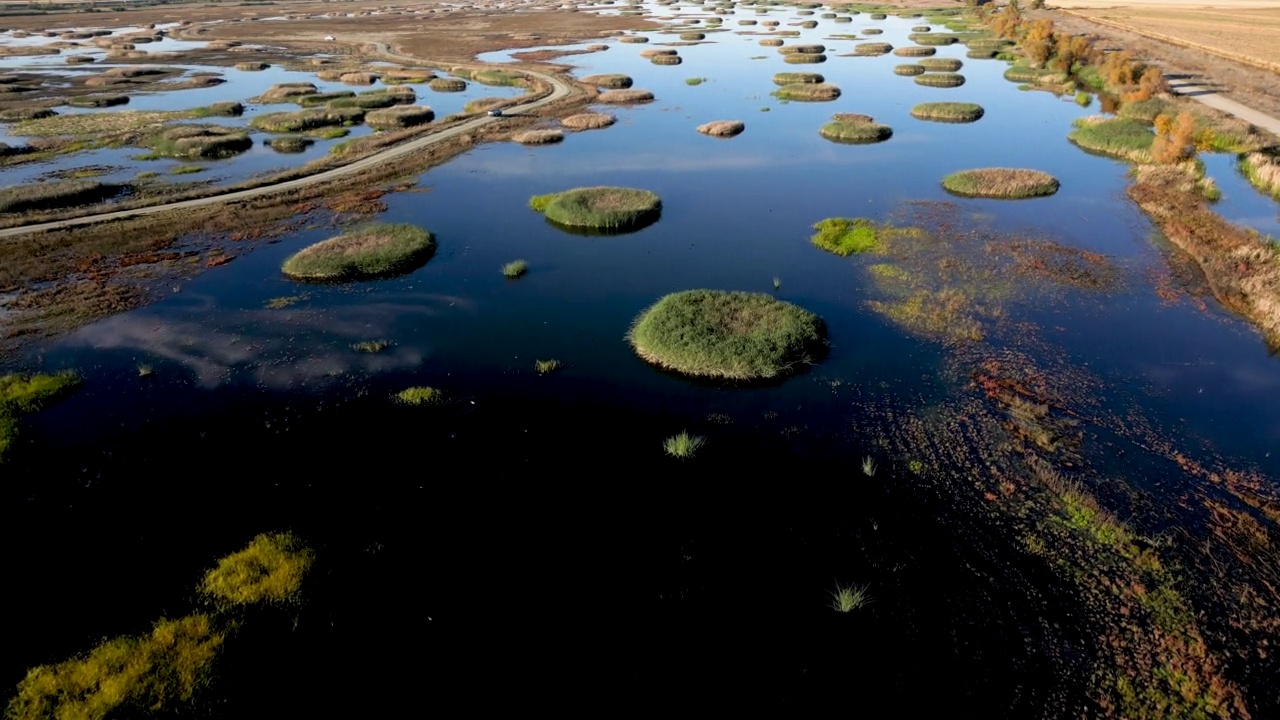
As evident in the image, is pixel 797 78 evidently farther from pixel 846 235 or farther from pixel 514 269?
pixel 514 269

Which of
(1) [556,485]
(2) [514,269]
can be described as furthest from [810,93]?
(1) [556,485]

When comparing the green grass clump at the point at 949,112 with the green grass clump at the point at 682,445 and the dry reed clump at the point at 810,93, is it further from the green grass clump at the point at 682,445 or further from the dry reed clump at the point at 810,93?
the green grass clump at the point at 682,445

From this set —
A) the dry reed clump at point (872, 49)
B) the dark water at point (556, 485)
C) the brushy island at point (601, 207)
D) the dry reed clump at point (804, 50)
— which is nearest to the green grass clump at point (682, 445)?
the dark water at point (556, 485)

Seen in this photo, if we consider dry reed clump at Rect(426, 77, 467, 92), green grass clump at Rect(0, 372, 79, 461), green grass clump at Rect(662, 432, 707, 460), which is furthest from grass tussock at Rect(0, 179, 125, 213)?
green grass clump at Rect(662, 432, 707, 460)

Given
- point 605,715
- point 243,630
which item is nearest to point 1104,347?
point 605,715

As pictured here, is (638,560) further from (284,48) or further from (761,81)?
(284,48)

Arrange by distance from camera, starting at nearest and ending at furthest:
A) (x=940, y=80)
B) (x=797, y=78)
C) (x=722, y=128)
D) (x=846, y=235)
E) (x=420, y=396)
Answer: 1. (x=420, y=396)
2. (x=846, y=235)
3. (x=722, y=128)
4. (x=940, y=80)
5. (x=797, y=78)
